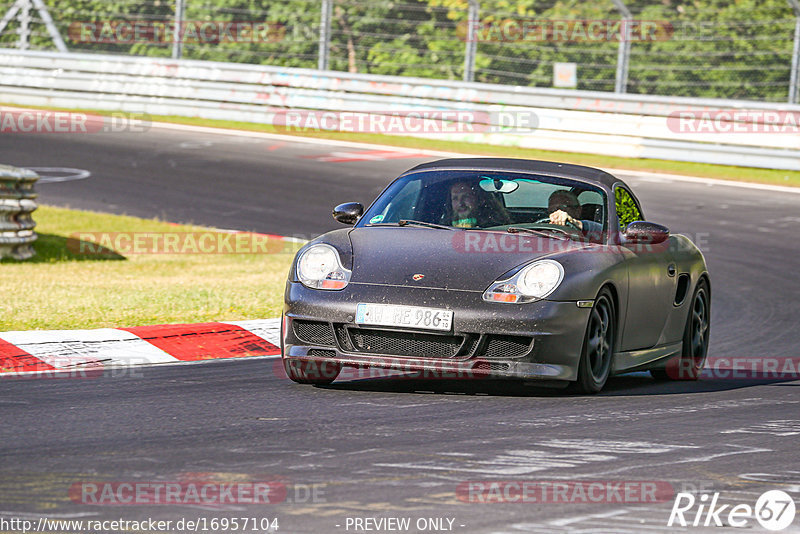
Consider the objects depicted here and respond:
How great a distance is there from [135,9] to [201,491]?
21978 millimetres

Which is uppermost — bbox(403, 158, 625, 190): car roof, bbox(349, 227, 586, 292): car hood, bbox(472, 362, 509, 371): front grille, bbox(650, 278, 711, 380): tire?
bbox(403, 158, 625, 190): car roof

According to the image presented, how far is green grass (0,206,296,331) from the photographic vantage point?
9953mm

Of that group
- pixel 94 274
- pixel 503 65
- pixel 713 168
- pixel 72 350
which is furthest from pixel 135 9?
pixel 72 350

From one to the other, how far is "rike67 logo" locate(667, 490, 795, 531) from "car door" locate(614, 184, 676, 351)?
2957mm

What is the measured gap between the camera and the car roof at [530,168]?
842 cm

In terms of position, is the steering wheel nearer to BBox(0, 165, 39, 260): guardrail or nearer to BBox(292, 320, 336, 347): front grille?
BBox(292, 320, 336, 347): front grille

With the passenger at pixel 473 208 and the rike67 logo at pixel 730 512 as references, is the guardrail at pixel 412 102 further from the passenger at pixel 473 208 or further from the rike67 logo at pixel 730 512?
the rike67 logo at pixel 730 512

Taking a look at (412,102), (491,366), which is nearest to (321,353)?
(491,366)

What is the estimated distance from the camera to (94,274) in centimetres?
1302

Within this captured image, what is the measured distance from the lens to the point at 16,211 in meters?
13.2

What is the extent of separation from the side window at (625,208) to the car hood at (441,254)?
3.26 feet

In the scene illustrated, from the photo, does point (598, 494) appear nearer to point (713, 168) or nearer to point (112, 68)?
point (713, 168)

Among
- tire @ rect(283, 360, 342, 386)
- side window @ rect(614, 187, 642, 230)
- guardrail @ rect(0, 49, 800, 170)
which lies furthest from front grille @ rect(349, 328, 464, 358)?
guardrail @ rect(0, 49, 800, 170)

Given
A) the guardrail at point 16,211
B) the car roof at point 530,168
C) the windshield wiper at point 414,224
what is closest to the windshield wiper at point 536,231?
the windshield wiper at point 414,224
